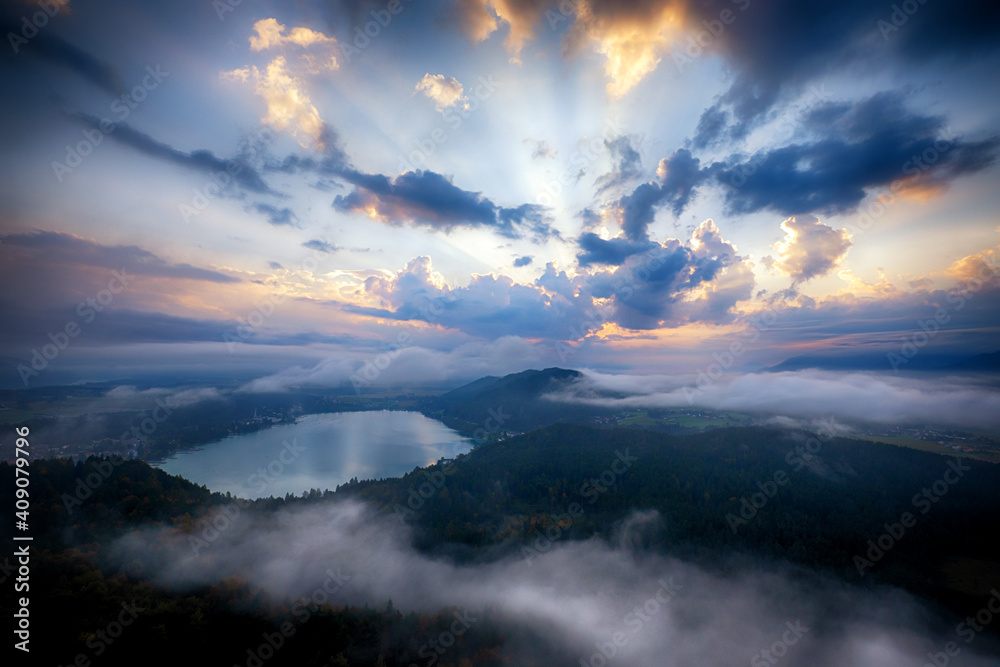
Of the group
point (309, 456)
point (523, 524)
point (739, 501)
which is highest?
point (739, 501)

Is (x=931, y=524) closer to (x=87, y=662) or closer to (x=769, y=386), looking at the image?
(x=87, y=662)

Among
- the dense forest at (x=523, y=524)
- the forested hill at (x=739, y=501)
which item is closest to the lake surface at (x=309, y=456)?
the dense forest at (x=523, y=524)

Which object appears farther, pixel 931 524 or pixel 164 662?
pixel 931 524

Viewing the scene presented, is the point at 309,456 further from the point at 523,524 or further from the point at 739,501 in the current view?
the point at 739,501

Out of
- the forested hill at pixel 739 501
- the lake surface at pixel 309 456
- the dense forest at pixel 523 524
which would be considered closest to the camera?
the dense forest at pixel 523 524

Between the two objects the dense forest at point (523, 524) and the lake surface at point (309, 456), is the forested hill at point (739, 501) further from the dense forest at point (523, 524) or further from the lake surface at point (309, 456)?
the lake surface at point (309, 456)

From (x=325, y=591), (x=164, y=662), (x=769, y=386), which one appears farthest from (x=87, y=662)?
(x=769, y=386)

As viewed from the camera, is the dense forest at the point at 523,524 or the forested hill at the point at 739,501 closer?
the dense forest at the point at 523,524

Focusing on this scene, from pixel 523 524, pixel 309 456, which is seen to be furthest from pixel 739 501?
pixel 309 456

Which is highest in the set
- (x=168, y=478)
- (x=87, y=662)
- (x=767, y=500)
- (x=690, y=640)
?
(x=168, y=478)
